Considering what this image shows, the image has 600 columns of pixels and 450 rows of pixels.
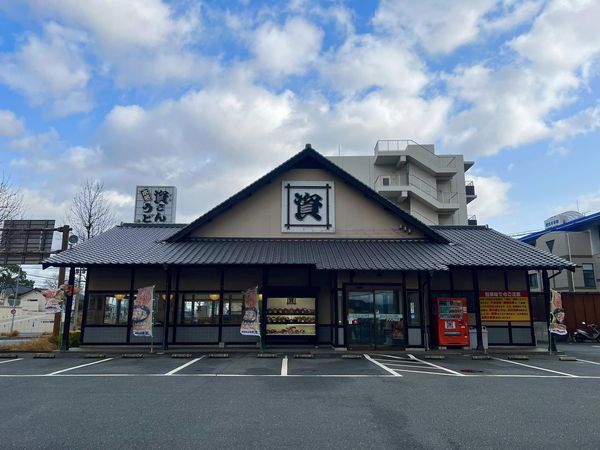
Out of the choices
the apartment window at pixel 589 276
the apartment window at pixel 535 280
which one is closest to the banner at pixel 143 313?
the apartment window at pixel 535 280

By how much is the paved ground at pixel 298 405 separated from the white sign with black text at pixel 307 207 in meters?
6.31

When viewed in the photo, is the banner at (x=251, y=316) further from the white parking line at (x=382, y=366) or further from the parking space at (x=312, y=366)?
the white parking line at (x=382, y=366)

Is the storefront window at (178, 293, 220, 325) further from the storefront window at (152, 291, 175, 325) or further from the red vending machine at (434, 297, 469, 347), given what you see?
the red vending machine at (434, 297, 469, 347)

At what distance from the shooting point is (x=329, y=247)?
15.0 m

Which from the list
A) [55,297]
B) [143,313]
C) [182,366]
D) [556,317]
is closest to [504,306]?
[556,317]

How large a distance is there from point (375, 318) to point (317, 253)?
2994 millimetres

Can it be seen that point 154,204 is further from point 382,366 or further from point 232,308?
point 382,366

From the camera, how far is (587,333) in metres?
18.7

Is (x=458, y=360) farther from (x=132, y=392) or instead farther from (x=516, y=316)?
(x=132, y=392)

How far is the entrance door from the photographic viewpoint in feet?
45.0

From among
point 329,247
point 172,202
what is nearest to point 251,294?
point 329,247

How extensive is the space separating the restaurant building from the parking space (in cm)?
166

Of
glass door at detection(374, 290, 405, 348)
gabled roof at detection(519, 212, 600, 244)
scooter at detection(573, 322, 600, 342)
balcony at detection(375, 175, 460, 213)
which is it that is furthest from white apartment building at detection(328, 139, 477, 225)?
glass door at detection(374, 290, 405, 348)

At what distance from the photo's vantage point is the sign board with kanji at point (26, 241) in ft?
59.6
